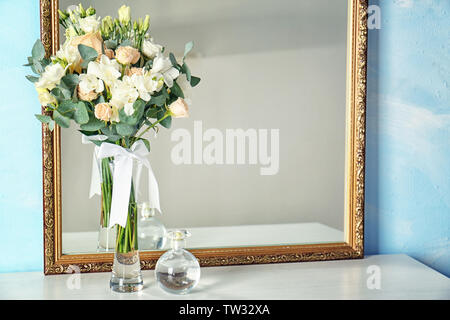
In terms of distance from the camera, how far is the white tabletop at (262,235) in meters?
1.47

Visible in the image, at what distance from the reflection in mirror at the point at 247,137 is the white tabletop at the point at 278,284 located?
101mm

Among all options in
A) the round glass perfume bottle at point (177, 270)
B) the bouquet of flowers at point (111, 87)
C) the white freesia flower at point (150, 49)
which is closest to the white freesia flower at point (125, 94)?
the bouquet of flowers at point (111, 87)

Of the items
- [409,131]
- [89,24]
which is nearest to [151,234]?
[89,24]

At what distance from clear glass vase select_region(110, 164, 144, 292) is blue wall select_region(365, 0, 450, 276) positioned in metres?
0.78

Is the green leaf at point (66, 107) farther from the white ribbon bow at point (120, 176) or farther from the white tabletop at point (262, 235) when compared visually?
the white tabletop at point (262, 235)

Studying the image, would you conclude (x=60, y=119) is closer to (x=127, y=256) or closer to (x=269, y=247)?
(x=127, y=256)

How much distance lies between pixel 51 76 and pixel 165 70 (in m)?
0.26

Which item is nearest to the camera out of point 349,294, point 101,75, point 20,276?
point 101,75

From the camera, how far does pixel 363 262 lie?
151 cm

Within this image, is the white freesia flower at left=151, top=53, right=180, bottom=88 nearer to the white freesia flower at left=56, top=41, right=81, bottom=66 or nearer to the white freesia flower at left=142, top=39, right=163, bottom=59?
the white freesia flower at left=142, top=39, right=163, bottom=59

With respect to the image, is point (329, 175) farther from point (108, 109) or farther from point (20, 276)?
point (20, 276)

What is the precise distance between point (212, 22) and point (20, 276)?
91 cm

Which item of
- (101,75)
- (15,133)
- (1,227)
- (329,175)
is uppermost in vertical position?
(101,75)
